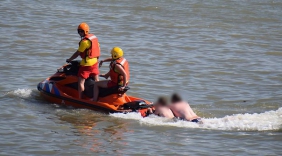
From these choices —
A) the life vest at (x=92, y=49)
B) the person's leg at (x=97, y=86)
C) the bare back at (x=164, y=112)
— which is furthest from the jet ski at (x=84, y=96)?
the life vest at (x=92, y=49)

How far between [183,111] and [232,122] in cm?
86

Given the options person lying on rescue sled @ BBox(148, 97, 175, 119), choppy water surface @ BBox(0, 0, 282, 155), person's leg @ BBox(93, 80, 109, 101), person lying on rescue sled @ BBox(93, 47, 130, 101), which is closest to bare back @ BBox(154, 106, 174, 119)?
person lying on rescue sled @ BBox(148, 97, 175, 119)

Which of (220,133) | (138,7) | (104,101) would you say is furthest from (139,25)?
(220,133)

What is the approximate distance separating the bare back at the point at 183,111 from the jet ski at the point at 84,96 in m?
0.44

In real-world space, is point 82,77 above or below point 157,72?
above

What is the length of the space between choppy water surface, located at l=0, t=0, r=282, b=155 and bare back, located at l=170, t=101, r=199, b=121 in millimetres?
187

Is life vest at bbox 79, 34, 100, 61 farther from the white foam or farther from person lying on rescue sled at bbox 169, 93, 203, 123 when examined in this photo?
person lying on rescue sled at bbox 169, 93, 203, 123

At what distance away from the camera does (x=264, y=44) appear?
18891 millimetres

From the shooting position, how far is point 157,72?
1507cm

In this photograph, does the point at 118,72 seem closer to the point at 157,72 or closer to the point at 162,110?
the point at 162,110

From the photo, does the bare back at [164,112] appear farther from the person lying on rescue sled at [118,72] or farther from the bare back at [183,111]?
the person lying on rescue sled at [118,72]

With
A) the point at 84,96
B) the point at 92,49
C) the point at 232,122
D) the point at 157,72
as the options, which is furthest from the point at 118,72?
the point at 157,72

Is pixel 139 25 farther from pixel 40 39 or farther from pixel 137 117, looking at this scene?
pixel 137 117

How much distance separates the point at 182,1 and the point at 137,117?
14.9 meters
